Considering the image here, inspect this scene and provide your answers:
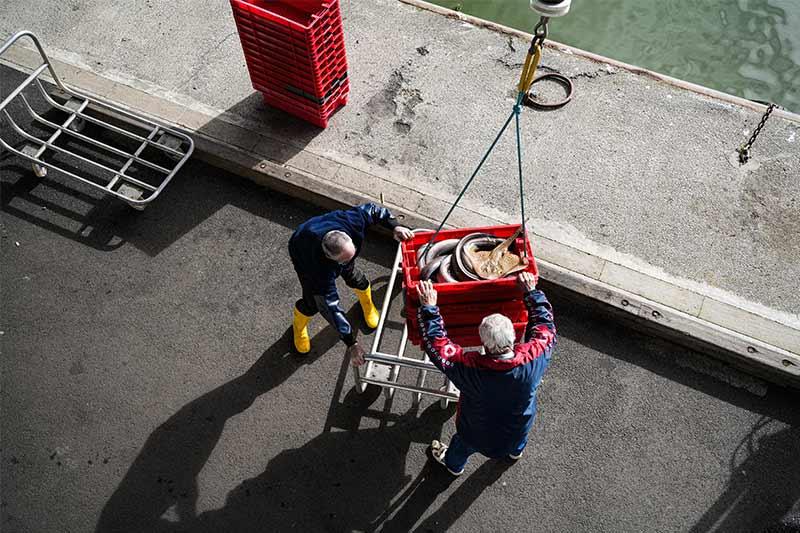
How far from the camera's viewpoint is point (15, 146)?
7.08 meters

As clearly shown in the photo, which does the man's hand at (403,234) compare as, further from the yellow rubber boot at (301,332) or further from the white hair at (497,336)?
the yellow rubber boot at (301,332)

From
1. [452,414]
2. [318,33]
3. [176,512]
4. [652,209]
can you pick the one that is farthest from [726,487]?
[318,33]

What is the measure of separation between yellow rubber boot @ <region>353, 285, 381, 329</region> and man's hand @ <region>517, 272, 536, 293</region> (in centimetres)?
182

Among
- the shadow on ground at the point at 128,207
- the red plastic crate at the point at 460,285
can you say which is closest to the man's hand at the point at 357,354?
the red plastic crate at the point at 460,285

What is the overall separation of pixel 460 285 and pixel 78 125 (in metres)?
5.49

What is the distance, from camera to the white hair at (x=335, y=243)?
13.8 feet

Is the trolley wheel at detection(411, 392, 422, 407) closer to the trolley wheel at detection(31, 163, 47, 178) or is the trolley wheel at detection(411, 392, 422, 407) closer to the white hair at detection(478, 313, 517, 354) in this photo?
the white hair at detection(478, 313, 517, 354)

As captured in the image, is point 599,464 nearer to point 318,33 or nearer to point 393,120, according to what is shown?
point 393,120

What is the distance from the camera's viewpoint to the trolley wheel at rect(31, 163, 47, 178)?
6.74m

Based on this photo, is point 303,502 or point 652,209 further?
point 652,209

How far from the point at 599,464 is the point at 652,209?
2813 millimetres

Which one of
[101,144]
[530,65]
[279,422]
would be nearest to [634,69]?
[530,65]

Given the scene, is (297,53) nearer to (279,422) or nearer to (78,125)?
(78,125)

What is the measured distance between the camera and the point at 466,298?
13.9ft
